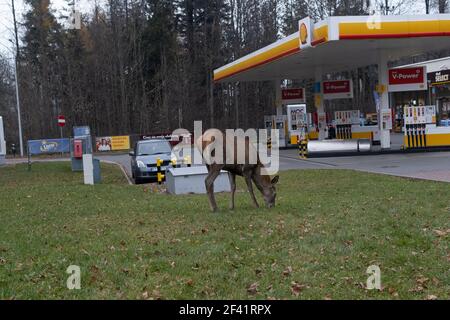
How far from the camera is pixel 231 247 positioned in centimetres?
762

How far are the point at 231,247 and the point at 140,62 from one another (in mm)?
53685

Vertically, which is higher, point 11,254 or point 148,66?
point 148,66

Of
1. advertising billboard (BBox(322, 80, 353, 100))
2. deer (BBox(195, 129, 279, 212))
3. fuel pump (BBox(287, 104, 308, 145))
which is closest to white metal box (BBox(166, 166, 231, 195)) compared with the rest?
deer (BBox(195, 129, 279, 212))

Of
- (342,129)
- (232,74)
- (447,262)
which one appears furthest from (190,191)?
(232,74)

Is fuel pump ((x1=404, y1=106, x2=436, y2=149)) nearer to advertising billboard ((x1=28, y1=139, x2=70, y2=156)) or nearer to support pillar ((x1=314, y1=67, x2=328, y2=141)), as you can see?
support pillar ((x1=314, y1=67, x2=328, y2=141))

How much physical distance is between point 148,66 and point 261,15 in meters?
13.1

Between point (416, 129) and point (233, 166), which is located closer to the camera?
point (233, 166)

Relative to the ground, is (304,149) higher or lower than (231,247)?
higher

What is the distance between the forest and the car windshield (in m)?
33.3

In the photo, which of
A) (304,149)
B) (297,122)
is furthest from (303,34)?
(297,122)

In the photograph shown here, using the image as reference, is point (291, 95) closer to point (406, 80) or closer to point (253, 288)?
point (406, 80)

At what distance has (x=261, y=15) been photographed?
60.2m

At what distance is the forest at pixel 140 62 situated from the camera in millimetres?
57594
